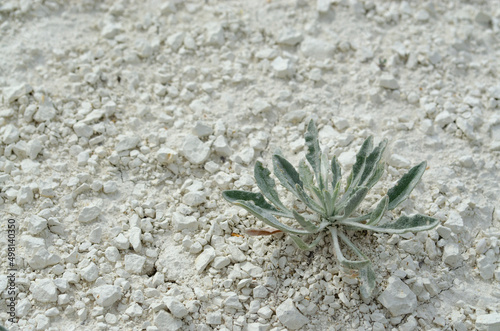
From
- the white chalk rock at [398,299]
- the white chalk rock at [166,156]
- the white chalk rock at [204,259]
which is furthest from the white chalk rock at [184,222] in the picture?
the white chalk rock at [398,299]

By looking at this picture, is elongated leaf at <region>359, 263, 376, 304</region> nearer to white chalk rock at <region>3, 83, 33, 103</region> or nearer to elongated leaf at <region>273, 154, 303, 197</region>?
elongated leaf at <region>273, 154, 303, 197</region>

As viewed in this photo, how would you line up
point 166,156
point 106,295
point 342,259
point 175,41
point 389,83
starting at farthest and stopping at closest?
point 175,41 < point 389,83 < point 166,156 < point 106,295 < point 342,259

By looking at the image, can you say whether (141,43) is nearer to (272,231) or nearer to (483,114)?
(272,231)

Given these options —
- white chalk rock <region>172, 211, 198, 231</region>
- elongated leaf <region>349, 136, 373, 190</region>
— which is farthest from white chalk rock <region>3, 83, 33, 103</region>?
elongated leaf <region>349, 136, 373, 190</region>

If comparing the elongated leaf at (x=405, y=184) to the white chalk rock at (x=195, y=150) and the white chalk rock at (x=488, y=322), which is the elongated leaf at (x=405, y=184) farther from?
the white chalk rock at (x=195, y=150)

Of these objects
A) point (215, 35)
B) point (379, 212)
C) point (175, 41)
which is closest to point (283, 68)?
point (215, 35)

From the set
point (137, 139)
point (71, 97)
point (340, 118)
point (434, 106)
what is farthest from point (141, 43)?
point (434, 106)

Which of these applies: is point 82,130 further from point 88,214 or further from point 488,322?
point 488,322
